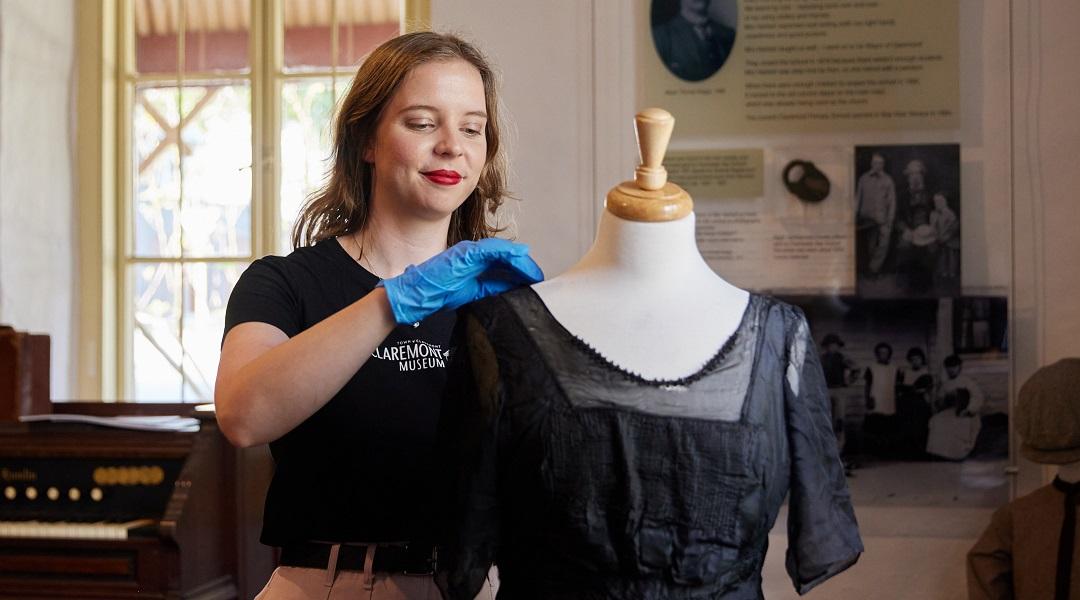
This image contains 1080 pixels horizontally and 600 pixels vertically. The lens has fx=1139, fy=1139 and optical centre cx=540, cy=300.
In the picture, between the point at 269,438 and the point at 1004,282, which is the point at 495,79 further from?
the point at 1004,282

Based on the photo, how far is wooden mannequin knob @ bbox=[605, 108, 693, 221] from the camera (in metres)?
1.23

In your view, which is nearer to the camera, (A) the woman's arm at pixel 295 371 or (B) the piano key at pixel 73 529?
(A) the woman's arm at pixel 295 371

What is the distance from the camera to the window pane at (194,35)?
3.78m

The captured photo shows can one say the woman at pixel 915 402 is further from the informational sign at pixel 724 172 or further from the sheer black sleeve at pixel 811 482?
the sheer black sleeve at pixel 811 482

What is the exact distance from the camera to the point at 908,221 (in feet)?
10.2

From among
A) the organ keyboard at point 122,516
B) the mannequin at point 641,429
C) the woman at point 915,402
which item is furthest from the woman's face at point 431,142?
the woman at point 915,402

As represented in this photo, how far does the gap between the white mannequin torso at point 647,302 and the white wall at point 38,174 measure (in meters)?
2.80

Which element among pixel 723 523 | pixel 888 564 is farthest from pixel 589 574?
pixel 888 564

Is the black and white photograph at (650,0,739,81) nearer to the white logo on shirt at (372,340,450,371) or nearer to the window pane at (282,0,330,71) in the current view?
the window pane at (282,0,330,71)

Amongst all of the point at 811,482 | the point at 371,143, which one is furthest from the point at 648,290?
the point at 371,143

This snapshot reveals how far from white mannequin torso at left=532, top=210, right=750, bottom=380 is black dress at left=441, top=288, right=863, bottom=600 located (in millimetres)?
16

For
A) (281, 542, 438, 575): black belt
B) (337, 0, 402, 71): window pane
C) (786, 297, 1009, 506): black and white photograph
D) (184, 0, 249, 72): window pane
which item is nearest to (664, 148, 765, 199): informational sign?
(786, 297, 1009, 506): black and white photograph

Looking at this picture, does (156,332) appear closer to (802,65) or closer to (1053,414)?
(802,65)

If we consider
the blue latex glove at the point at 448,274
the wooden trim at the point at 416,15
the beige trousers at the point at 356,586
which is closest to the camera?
the blue latex glove at the point at 448,274
